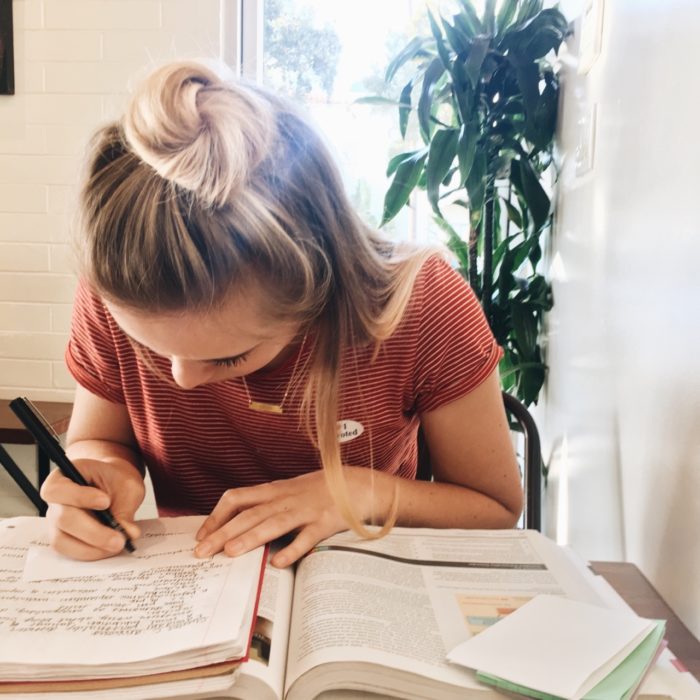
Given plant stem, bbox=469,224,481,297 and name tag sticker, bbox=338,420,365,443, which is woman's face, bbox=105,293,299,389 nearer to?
name tag sticker, bbox=338,420,365,443

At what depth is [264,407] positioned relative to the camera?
838mm

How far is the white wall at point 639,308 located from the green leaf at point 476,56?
0.78 feet

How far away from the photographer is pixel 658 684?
1.51 ft

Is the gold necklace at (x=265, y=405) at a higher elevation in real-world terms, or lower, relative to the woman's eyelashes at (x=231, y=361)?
lower

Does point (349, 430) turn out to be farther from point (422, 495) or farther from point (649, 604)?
point (649, 604)

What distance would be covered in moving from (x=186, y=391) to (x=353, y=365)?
0.21 metres

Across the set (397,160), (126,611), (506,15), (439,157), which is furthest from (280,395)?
(506,15)

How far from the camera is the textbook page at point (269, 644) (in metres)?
0.45

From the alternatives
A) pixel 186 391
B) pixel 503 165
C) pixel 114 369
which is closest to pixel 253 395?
pixel 186 391

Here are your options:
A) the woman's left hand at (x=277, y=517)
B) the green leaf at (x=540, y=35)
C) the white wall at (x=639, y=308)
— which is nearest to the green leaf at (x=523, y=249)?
the white wall at (x=639, y=308)

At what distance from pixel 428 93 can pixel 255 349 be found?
3.16 ft

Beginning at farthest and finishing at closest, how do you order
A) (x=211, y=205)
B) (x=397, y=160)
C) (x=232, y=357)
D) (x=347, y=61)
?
(x=347, y=61) → (x=397, y=160) → (x=232, y=357) → (x=211, y=205)

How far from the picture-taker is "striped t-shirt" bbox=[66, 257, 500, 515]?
2.71ft

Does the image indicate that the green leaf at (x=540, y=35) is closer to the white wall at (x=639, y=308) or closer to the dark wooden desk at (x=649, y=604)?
the white wall at (x=639, y=308)
